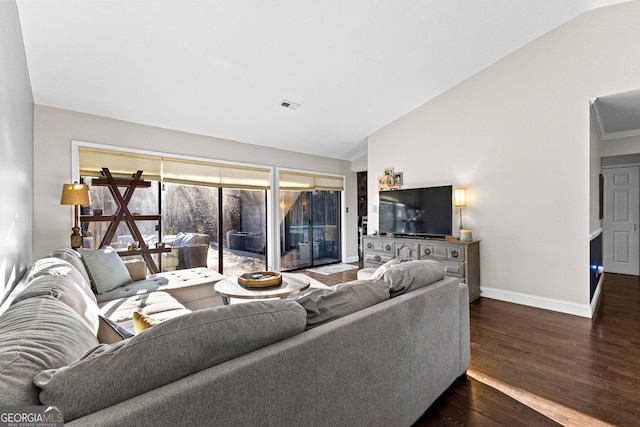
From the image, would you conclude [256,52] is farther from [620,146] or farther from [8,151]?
[620,146]

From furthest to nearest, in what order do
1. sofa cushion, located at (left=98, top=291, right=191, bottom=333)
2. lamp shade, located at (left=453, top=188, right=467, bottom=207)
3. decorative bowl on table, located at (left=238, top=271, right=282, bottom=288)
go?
lamp shade, located at (left=453, top=188, right=467, bottom=207) < decorative bowl on table, located at (left=238, top=271, right=282, bottom=288) < sofa cushion, located at (left=98, top=291, right=191, bottom=333)

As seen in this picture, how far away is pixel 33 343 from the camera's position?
31.6 inches

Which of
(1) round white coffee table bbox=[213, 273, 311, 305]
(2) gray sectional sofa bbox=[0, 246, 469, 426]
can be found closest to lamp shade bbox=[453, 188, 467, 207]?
(1) round white coffee table bbox=[213, 273, 311, 305]

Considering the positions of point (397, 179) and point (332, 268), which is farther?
point (332, 268)

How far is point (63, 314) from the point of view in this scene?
111cm

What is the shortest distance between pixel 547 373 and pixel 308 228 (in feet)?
15.6

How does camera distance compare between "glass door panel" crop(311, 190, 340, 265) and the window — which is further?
"glass door panel" crop(311, 190, 340, 265)

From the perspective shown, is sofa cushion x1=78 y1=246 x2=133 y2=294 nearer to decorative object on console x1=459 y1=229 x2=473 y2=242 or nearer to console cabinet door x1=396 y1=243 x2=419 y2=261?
console cabinet door x1=396 y1=243 x2=419 y2=261

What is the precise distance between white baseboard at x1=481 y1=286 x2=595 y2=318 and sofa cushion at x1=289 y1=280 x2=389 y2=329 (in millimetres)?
3141

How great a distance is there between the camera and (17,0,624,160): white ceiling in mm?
2553

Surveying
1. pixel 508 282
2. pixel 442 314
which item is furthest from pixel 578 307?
pixel 442 314

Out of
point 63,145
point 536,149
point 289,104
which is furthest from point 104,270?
point 536,149

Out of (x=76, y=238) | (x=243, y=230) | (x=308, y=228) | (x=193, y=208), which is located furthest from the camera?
(x=308, y=228)

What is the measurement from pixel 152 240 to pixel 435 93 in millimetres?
4608
